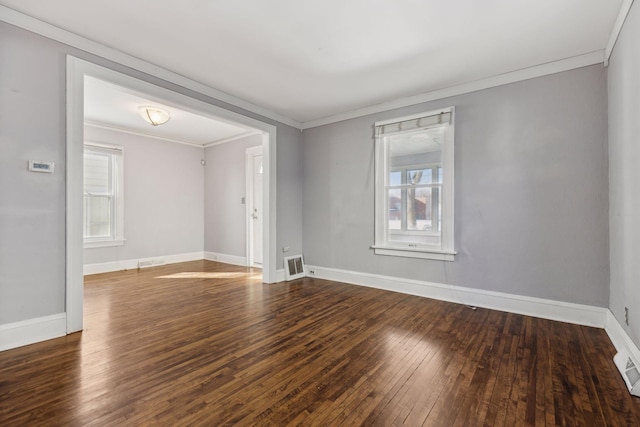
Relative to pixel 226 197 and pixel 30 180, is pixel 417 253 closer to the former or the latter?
pixel 30 180

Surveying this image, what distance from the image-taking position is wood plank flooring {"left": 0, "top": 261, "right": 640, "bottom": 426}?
1.62 metres

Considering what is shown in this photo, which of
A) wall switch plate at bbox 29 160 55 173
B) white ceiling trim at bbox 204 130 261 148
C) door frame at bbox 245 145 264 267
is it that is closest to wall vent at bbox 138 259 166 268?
door frame at bbox 245 145 264 267

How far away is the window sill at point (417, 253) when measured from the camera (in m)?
3.74

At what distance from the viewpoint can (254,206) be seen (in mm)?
6176

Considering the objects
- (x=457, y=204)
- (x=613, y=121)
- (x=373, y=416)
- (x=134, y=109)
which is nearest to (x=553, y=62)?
(x=613, y=121)

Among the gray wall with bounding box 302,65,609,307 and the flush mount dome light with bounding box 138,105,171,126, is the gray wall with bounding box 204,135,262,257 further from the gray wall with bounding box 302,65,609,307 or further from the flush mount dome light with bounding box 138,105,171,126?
the gray wall with bounding box 302,65,609,307

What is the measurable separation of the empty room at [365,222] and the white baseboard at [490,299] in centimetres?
2

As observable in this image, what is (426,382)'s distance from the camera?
1931 mm

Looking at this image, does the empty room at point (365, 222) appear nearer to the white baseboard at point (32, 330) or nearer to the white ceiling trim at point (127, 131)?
the white baseboard at point (32, 330)

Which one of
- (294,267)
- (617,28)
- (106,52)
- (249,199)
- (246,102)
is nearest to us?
(617,28)

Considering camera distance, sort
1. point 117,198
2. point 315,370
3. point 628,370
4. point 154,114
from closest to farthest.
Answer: point 628,370
point 315,370
point 154,114
point 117,198

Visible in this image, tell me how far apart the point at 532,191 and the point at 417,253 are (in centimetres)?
152

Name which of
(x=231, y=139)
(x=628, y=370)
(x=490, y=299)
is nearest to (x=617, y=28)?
(x=628, y=370)

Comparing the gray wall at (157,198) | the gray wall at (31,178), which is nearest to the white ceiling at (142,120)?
the gray wall at (157,198)
